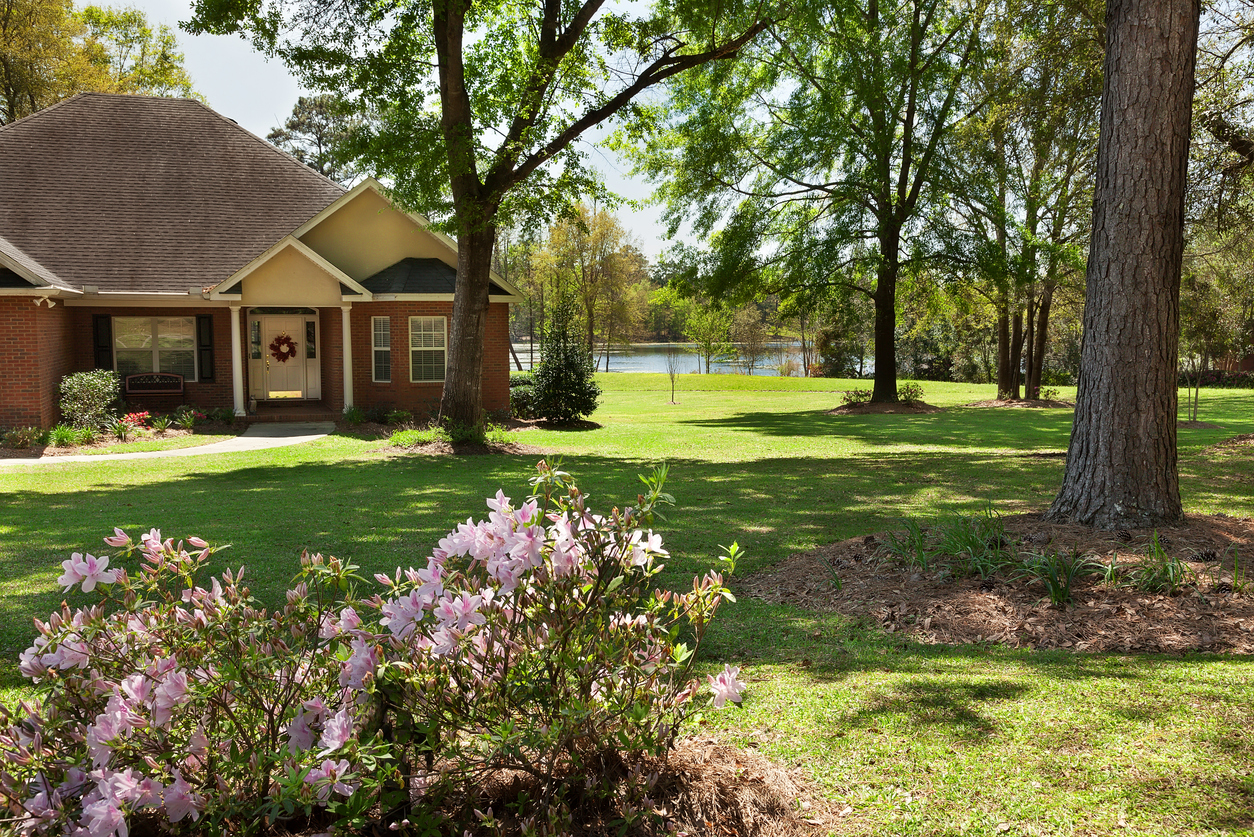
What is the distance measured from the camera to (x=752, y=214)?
24.5 m

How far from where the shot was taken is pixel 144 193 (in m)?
21.7

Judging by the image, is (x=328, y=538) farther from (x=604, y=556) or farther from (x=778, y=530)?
(x=604, y=556)

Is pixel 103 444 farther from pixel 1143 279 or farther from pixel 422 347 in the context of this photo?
pixel 1143 279

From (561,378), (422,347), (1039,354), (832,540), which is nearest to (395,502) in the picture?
(832,540)

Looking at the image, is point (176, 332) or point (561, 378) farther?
point (561, 378)

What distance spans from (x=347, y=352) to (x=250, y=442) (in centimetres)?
417

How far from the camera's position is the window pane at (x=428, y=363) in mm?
20875

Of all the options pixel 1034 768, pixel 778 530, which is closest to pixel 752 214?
pixel 778 530

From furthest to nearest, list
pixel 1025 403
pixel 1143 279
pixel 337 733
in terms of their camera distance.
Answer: pixel 1025 403 < pixel 1143 279 < pixel 337 733

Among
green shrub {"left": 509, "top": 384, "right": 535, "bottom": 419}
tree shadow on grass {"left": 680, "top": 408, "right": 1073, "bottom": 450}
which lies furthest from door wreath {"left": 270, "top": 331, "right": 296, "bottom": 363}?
tree shadow on grass {"left": 680, "top": 408, "right": 1073, "bottom": 450}

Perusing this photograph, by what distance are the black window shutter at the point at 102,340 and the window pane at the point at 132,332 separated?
0.40 ft

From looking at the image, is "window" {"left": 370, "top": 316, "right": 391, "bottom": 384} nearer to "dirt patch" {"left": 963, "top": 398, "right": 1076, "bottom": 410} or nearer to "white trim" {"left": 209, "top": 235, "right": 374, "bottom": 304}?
"white trim" {"left": 209, "top": 235, "right": 374, "bottom": 304}

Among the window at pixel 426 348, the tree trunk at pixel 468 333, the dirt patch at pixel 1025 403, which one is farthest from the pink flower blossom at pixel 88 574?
the dirt patch at pixel 1025 403

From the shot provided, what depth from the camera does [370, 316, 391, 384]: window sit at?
20844 mm
